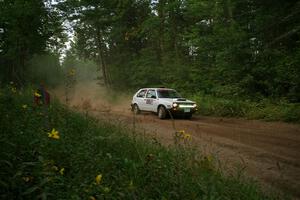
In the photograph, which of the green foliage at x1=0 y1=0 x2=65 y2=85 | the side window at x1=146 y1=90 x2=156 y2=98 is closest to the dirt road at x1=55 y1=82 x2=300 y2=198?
the side window at x1=146 y1=90 x2=156 y2=98

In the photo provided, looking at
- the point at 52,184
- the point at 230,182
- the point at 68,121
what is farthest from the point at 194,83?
the point at 52,184

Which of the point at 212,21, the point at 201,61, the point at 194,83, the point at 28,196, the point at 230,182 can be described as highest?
the point at 212,21

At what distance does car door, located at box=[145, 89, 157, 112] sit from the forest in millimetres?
5116

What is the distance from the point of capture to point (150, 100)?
17.9 metres

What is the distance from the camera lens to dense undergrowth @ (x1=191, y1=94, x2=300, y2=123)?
14598mm

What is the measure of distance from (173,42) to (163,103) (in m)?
15.0

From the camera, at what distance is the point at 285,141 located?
31.9 ft

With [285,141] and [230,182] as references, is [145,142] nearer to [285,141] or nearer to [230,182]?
[230,182]

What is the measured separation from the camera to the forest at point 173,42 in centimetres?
1877

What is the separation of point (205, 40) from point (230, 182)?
19.0 metres

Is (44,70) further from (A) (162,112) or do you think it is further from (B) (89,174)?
(B) (89,174)

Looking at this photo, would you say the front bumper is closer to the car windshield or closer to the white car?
the white car

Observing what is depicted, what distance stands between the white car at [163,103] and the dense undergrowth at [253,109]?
1.95m

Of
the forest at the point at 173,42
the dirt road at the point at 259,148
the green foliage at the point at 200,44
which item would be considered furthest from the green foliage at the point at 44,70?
the dirt road at the point at 259,148
